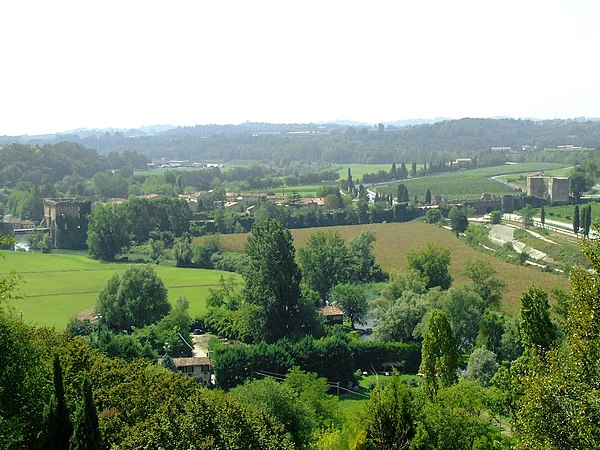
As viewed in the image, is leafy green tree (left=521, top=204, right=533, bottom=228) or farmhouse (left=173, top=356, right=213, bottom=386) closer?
farmhouse (left=173, top=356, right=213, bottom=386)

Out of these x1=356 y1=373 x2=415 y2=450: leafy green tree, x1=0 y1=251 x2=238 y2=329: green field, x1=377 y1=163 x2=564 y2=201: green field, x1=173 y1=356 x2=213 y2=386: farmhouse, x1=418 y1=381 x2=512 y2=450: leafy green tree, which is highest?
x1=356 y1=373 x2=415 y2=450: leafy green tree

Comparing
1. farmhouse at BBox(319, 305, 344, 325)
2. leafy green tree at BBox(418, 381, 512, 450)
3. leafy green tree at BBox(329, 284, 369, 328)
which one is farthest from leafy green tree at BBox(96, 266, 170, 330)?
leafy green tree at BBox(418, 381, 512, 450)

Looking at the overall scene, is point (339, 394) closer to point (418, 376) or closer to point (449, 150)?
point (418, 376)

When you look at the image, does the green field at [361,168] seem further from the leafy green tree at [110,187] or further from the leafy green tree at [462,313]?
the leafy green tree at [462,313]

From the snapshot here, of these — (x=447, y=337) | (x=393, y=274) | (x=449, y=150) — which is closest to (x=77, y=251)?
(x=393, y=274)

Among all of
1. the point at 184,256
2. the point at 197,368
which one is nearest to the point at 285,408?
the point at 197,368

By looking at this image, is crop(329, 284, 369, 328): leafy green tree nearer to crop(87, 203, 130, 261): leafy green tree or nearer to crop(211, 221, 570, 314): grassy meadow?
crop(211, 221, 570, 314): grassy meadow
